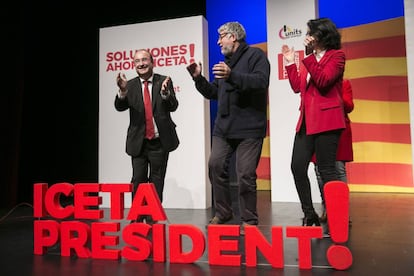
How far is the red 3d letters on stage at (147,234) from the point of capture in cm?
168

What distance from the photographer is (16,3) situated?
4.24 m

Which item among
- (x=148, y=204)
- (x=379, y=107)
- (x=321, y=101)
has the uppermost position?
(x=379, y=107)

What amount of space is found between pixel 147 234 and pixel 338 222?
86 centimetres

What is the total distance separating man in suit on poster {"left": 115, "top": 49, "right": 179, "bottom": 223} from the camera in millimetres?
2879

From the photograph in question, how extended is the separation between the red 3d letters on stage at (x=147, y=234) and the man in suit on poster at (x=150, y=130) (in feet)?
2.79

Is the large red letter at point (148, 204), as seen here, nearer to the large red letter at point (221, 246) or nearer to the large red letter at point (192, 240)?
the large red letter at point (192, 240)

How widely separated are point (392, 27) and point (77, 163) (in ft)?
13.9

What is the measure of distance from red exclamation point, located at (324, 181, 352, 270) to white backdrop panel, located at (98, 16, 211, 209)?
219 centimetres

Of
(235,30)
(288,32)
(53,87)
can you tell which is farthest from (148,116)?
(53,87)

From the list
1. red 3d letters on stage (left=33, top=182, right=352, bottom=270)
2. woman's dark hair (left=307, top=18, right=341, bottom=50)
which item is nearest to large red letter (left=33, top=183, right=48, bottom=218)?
red 3d letters on stage (left=33, top=182, right=352, bottom=270)

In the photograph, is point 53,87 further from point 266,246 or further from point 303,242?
point 303,242

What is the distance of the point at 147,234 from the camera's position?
75.0 inches

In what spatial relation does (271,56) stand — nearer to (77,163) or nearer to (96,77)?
(96,77)

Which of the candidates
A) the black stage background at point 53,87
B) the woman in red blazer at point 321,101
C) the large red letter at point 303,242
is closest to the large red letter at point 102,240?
the large red letter at point 303,242
